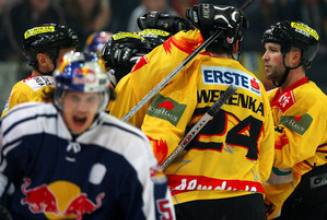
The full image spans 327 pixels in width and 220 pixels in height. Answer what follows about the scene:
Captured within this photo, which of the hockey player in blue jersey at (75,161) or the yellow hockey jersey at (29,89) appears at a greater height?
the hockey player in blue jersey at (75,161)

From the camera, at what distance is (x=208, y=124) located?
330 centimetres

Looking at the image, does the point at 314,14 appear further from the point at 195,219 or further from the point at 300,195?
the point at 195,219

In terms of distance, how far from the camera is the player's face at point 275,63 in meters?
4.24

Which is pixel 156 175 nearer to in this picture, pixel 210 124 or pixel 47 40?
pixel 210 124

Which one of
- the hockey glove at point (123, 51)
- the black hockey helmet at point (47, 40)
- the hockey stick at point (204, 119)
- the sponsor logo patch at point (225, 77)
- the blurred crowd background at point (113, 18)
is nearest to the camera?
the hockey stick at point (204, 119)

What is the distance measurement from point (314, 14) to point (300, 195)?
446cm

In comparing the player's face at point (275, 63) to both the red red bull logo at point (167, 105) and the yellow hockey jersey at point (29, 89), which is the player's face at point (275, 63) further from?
the yellow hockey jersey at point (29, 89)

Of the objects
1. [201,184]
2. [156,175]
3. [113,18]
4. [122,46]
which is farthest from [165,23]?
[113,18]

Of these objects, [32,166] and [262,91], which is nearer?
[32,166]

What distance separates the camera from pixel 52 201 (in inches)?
101

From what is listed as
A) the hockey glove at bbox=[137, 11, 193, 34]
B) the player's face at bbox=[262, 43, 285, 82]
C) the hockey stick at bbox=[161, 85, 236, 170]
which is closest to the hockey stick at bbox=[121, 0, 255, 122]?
the hockey stick at bbox=[161, 85, 236, 170]

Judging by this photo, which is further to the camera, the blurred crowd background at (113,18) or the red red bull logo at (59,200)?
the blurred crowd background at (113,18)

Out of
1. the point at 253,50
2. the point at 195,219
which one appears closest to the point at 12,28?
the point at 253,50

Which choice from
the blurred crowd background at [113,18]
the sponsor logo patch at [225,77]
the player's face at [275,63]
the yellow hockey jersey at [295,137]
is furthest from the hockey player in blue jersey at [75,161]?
the blurred crowd background at [113,18]
